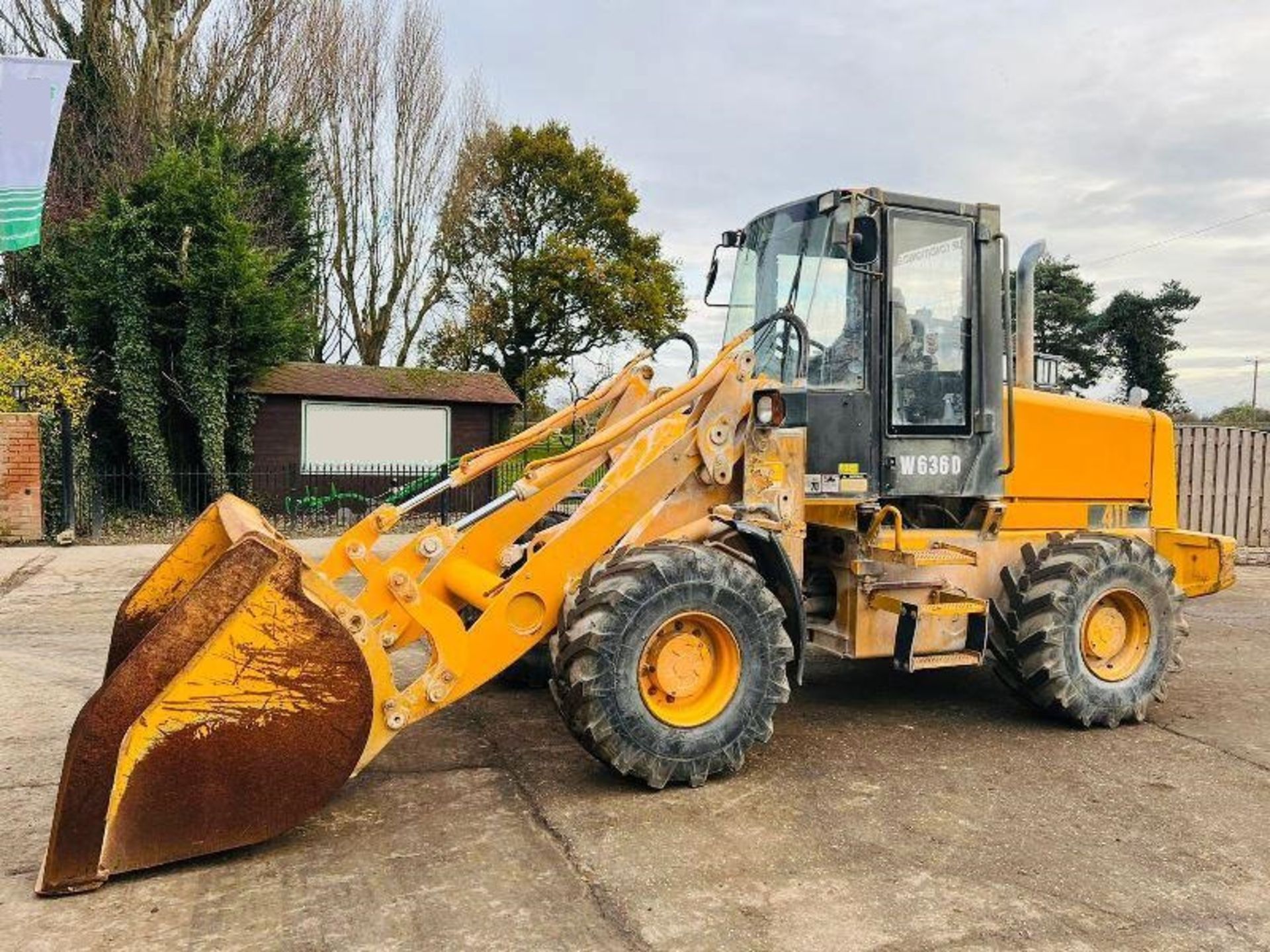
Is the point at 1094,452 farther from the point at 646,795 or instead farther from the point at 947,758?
the point at 646,795

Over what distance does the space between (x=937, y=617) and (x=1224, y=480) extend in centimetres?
1071

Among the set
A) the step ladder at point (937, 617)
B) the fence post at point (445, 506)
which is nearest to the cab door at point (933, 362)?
the step ladder at point (937, 617)

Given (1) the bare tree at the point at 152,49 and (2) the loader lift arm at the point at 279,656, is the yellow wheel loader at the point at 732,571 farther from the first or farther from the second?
(1) the bare tree at the point at 152,49

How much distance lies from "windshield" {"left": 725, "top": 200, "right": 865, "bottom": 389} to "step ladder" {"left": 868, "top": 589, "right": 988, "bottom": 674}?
1.20 m

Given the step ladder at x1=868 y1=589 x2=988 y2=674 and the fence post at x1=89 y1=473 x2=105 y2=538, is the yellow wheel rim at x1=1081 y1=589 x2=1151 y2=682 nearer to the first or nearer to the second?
the step ladder at x1=868 y1=589 x2=988 y2=674

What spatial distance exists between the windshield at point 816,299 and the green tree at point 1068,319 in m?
16.1

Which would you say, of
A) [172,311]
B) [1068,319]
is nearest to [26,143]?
[172,311]

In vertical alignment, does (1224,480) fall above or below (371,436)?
below

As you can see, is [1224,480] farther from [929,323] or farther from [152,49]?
[152,49]

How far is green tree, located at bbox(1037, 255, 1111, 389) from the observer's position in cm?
2102

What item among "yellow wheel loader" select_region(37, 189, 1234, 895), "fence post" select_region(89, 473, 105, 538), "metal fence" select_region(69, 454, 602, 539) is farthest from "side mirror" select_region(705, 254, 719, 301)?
"fence post" select_region(89, 473, 105, 538)

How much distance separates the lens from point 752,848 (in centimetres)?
384

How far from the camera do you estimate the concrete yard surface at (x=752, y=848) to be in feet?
10.5

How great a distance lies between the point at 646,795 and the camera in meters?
4.32
